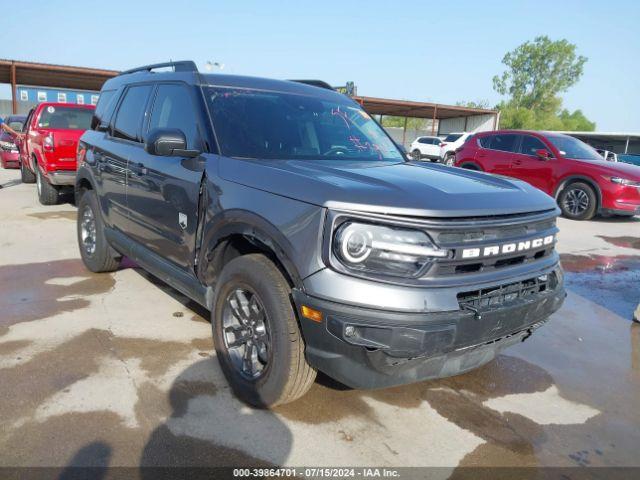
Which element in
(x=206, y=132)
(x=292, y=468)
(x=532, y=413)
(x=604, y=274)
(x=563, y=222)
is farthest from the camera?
(x=563, y=222)

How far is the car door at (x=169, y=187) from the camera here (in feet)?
10.5

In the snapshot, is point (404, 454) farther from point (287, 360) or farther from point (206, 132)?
point (206, 132)

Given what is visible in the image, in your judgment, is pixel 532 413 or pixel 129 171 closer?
pixel 532 413

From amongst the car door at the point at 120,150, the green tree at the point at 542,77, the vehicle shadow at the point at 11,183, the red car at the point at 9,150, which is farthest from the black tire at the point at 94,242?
the green tree at the point at 542,77

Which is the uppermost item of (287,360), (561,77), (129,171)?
(561,77)

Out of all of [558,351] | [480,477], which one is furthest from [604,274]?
[480,477]

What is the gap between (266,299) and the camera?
2.53m

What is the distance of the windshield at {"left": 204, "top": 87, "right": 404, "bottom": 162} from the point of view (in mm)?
→ 3180

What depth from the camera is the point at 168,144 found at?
Result: 2979mm

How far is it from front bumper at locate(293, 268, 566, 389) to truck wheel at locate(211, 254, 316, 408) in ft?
0.45

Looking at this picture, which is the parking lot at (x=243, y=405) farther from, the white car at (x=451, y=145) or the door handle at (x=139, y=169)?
the white car at (x=451, y=145)

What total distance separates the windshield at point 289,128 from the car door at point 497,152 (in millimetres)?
7989

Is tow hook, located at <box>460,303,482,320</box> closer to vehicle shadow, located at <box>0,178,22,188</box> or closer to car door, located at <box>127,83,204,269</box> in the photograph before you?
car door, located at <box>127,83,204,269</box>

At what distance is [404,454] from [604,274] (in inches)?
193
